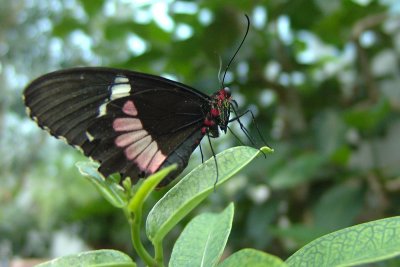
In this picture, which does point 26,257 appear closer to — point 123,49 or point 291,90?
point 123,49

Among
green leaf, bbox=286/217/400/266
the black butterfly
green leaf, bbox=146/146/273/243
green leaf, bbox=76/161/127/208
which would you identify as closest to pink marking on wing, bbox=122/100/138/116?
the black butterfly

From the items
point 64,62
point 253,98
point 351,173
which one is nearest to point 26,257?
point 64,62

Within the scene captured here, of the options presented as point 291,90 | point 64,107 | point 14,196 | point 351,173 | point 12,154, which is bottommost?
point 12,154

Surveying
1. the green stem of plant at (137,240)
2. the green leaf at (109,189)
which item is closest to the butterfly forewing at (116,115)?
the green leaf at (109,189)

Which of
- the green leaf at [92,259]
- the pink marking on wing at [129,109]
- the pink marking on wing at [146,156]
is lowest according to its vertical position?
the pink marking on wing at [146,156]

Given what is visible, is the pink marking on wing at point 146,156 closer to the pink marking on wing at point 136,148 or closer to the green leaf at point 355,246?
the pink marking on wing at point 136,148

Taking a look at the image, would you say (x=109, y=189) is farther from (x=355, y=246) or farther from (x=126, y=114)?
(x=126, y=114)

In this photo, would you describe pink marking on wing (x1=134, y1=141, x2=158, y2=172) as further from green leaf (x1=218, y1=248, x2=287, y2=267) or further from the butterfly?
green leaf (x1=218, y1=248, x2=287, y2=267)
